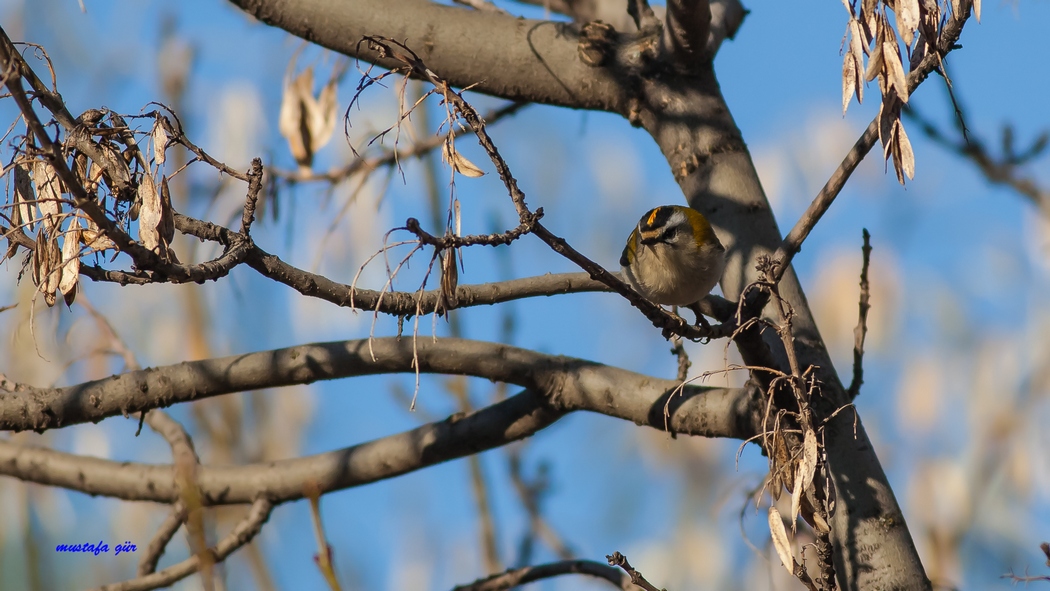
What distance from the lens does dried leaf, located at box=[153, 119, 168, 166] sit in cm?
159

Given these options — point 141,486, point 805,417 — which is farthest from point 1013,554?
point 141,486

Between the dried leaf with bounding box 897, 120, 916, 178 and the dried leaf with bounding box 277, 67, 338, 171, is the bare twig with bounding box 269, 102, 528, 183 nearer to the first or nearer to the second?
the dried leaf with bounding box 277, 67, 338, 171

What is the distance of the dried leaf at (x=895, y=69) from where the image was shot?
1.43m

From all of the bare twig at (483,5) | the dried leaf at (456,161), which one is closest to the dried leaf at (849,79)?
the dried leaf at (456,161)

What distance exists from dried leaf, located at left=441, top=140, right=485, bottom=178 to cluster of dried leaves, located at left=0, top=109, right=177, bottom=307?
48 cm

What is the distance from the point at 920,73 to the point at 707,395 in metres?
1.03

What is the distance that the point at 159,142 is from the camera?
5.25 ft

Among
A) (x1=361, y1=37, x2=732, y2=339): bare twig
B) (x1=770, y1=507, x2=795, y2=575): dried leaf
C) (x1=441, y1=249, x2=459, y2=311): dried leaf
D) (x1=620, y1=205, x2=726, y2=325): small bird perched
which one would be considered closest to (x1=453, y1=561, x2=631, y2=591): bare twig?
(x1=620, y1=205, x2=726, y2=325): small bird perched

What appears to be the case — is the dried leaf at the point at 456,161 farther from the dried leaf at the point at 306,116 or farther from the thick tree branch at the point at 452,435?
the dried leaf at the point at 306,116

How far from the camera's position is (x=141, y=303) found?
5.01 metres

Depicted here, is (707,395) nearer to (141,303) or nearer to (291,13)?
(291,13)

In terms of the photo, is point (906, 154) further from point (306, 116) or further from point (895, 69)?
point (306, 116)

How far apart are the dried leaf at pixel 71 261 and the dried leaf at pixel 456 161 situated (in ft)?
2.07

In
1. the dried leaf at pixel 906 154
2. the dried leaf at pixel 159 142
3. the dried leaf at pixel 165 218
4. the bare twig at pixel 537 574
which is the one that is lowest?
the bare twig at pixel 537 574
